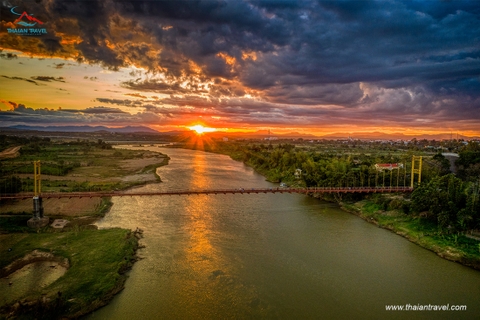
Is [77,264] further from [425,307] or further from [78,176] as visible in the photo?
[78,176]

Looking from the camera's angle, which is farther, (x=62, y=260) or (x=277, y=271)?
(x=62, y=260)

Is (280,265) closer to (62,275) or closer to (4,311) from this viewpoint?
(62,275)

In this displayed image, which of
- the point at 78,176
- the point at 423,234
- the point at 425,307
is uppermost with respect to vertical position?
the point at 78,176

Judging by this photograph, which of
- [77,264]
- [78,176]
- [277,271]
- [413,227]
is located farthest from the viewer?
[78,176]

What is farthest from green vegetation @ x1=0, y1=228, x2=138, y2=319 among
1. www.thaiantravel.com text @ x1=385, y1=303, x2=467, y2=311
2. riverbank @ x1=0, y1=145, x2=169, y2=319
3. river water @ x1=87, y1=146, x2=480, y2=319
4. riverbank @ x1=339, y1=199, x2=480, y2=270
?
riverbank @ x1=339, y1=199, x2=480, y2=270

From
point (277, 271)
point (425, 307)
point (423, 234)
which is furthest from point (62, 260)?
point (423, 234)

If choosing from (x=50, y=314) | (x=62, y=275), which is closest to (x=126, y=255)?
(x=62, y=275)

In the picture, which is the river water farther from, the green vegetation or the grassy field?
the grassy field
